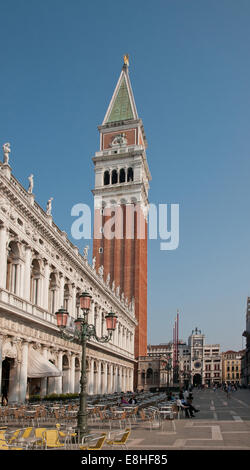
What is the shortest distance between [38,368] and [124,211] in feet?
197

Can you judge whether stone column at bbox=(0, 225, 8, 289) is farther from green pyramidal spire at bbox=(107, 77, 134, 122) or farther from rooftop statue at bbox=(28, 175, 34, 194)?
green pyramidal spire at bbox=(107, 77, 134, 122)

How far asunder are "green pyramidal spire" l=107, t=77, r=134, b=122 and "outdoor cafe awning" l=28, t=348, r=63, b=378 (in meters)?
74.5

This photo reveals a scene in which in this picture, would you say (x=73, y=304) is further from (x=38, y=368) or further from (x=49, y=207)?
(x=38, y=368)

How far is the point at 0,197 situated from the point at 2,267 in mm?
→ 4036

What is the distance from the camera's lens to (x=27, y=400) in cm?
3158

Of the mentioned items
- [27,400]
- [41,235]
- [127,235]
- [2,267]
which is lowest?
[27,400]

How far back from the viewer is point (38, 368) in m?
31.0

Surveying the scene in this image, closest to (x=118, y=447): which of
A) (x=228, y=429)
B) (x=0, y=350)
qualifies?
(x=228, y=429)

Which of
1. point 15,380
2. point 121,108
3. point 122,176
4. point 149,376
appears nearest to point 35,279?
point 15,380

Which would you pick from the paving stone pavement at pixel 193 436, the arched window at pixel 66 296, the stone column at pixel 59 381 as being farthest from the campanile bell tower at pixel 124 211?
the paving stone pavement at pixel 193 436

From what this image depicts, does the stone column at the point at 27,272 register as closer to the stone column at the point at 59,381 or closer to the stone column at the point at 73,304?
the stone column at the point at 59,381

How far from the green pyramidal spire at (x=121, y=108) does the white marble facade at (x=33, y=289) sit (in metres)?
56.1

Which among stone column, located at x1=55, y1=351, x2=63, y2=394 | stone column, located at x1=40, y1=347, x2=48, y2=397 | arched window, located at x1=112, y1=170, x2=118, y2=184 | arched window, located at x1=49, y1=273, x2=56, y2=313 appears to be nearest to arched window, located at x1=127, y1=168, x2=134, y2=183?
arched window, located at x1=112, y1=170, x2=118, y2=184
